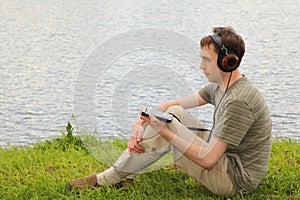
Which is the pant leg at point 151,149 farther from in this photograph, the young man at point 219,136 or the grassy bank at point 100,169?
the grassy bank at point 100,169

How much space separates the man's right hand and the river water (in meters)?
0.12

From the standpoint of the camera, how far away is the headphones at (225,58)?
3.81m

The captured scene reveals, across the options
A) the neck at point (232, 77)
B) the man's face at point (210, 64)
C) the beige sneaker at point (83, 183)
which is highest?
the man's face at point (210, 64)

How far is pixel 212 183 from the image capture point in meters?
4.26

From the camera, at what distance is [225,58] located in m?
3.81

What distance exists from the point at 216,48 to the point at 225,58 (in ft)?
0.43

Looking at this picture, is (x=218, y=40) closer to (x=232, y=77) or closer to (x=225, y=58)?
(x=225, y=58)

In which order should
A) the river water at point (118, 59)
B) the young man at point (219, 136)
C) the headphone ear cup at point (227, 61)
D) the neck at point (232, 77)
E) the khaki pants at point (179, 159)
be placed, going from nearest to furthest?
the headphone ear cup at point (227, 61)
the young man at point (219, 136)
the neck at point (232, 77)
the khaki pants at point (179, 159)
the river water at point (118, 59)

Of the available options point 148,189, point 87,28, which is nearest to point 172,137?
point 148,189

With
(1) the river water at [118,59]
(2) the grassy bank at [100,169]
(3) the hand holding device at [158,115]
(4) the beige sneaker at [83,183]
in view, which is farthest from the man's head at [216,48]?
(4) the beige sneaker at [83,183]

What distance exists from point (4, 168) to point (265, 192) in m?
2.68

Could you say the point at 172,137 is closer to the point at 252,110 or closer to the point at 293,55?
the point at 252,110

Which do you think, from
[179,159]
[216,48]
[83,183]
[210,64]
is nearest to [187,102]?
[179,159]

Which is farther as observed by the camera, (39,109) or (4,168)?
(39,109)
